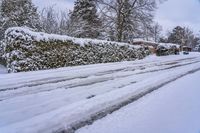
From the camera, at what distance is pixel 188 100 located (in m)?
8.28

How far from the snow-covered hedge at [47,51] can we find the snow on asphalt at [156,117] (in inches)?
305

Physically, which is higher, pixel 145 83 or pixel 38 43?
pixel 38 43

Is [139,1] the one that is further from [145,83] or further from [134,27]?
[145,83]

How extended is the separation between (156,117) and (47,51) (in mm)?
10632

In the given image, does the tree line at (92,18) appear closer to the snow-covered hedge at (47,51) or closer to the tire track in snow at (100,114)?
the snow-covered hedge at (47,51)

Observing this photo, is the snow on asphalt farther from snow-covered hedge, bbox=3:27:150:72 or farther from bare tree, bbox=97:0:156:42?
bare tree, bbox=97:0:156:42

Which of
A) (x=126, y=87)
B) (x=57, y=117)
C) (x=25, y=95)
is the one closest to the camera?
(x=57, y=117)

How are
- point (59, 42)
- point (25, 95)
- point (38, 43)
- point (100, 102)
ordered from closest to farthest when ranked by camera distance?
point (100, 102), point (25, 95), point (38, 43), point (59, 42)

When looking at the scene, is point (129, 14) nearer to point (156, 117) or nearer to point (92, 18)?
point (92, 18)

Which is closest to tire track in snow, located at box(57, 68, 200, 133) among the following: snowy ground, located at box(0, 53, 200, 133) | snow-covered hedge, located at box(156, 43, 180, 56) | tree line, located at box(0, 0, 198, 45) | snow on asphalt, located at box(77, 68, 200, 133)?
snowy ground, located at box(0, 53, 200, 133)

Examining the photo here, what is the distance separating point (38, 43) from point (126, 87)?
6997 millimetres

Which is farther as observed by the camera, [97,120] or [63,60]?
[63,60]

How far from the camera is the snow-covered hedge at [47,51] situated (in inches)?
570

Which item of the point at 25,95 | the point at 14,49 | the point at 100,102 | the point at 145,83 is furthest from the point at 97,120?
the point at 14,49
